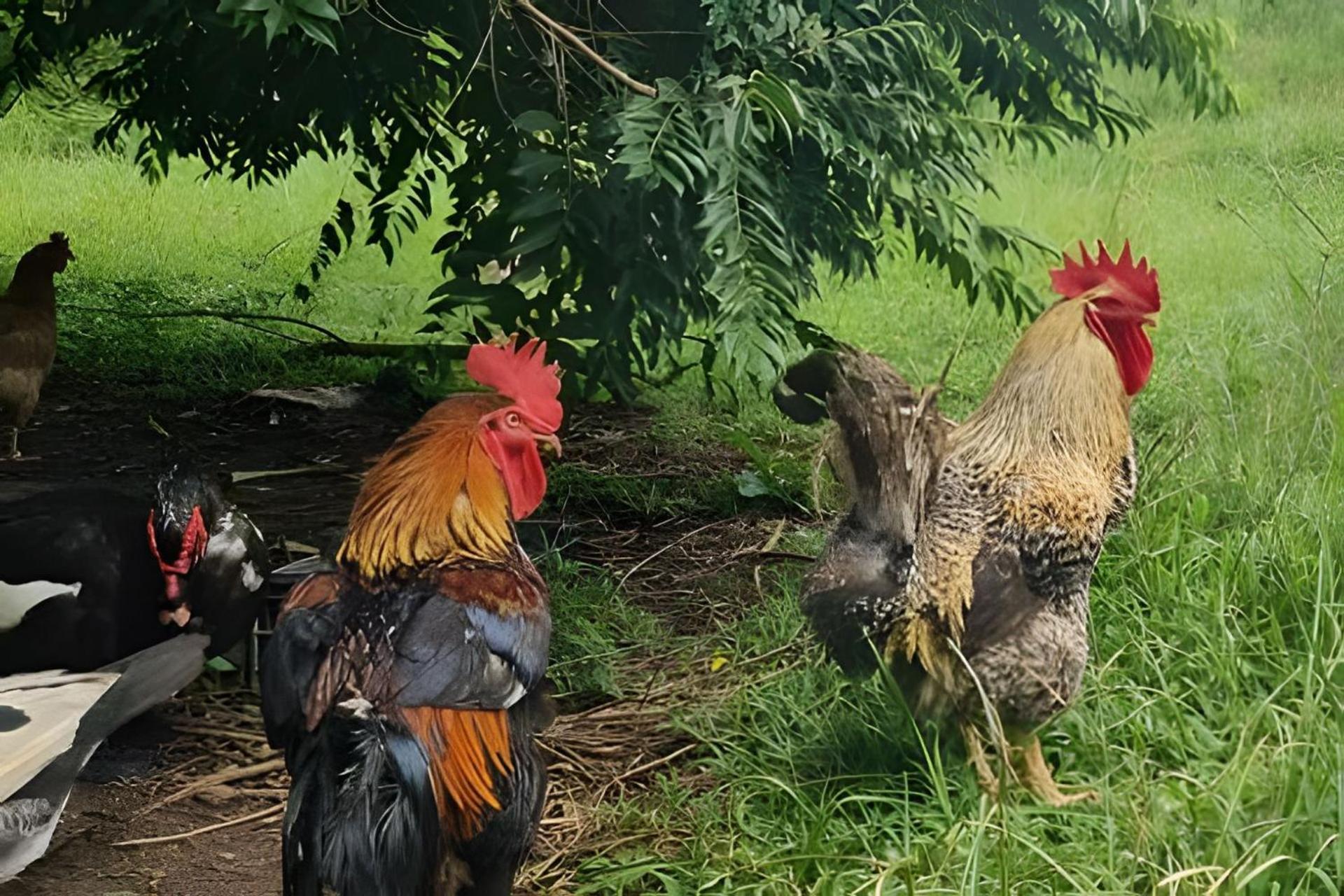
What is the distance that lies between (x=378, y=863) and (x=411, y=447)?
0.50 m

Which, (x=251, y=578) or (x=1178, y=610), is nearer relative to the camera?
(x=1178, y=610)

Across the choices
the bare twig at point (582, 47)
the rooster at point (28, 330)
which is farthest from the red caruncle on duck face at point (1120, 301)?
the rooster at point (28, 330)

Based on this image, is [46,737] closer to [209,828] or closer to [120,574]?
[209,828]

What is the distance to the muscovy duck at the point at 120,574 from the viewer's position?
87.5 inches

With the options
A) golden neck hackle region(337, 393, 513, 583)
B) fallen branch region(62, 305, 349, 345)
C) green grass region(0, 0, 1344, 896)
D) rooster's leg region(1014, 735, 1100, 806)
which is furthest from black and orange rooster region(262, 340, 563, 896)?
fallen branch region(62, 305, 349, 345)

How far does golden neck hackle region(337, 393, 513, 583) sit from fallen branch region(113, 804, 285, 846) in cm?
68

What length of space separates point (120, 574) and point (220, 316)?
1.37m

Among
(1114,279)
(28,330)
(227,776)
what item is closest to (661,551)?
(227,776)

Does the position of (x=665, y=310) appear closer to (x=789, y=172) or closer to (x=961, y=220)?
(x=789, y=172)

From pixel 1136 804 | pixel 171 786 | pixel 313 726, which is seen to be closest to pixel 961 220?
pixel 1136 804

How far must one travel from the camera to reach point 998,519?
5.82 ft

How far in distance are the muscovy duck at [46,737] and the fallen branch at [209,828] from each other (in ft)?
0.43

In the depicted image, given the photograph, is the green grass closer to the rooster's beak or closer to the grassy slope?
the grassy slope

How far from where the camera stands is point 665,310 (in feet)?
7.42
